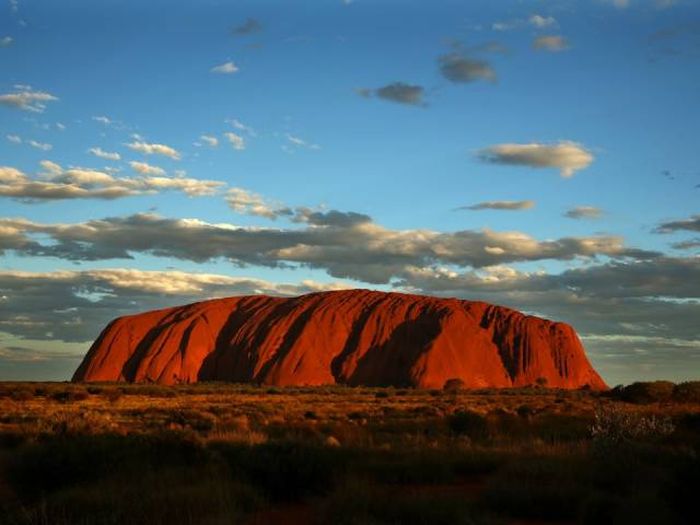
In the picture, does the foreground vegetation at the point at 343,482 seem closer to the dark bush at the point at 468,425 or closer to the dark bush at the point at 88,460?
the dark bush at the point at 88,460

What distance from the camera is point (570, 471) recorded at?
979 centimetres

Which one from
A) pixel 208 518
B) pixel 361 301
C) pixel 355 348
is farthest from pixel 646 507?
pixel 361 301

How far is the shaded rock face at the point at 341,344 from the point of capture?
2749 inches

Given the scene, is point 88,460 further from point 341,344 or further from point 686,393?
point 341,344

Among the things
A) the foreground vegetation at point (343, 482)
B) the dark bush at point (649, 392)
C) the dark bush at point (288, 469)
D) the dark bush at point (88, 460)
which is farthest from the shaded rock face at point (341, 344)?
the dark bush at point (288, 469)

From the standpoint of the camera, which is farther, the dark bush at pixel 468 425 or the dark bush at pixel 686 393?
the dark bush at pixel 686 393

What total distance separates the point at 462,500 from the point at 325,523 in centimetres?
A: 160

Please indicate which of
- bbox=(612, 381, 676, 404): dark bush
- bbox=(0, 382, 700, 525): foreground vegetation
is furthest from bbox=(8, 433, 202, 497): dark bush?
bbox=(612, 381, 676, 404): dark bush

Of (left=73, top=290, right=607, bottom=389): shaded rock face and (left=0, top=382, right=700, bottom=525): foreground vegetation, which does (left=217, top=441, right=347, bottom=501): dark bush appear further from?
(left=73, top=290, right=607, bottom=389): shaded rock face

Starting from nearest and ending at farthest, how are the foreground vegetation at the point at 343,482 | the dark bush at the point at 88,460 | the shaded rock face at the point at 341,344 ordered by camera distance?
the foreground vegetation at the point at 343,482 < the dark bush at the point at 88,460 < the shaded rock face at the point at 341,344

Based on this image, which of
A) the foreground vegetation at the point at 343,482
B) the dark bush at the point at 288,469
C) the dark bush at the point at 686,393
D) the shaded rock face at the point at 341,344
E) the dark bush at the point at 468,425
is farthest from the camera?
the shaded rock face at the point at 341,344

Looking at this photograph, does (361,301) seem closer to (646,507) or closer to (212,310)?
(212,310)

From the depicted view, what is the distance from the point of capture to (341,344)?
7369 centimetres

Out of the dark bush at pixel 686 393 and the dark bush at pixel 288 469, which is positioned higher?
the dark bush at pixel 288 469
